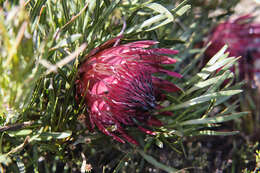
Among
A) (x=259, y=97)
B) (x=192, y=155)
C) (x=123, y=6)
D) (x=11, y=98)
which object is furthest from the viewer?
(x=259, y=97)

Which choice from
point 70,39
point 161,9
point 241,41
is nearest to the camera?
point 70,39

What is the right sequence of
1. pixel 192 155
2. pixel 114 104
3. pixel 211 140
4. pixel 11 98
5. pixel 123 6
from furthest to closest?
1. pixel 211 140
2. pixel 192 155
3. pixel 123 6
4. pixel 114 104
5. pixel 11 98

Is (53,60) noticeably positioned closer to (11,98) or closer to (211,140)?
(11,98)

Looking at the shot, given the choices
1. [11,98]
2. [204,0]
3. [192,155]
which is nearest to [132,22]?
[11,98]

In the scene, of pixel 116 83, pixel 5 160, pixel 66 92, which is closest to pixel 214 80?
pixel 116 83

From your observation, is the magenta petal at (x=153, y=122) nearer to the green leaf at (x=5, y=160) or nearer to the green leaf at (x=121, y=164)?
the green leaf at (x=121, y=164)

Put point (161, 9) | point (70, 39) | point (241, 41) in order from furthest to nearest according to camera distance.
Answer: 1. point (241, 41)
2. point (161, 9)
3. point (70, 39)

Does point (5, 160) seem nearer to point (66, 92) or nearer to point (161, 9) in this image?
point (66, 92)
